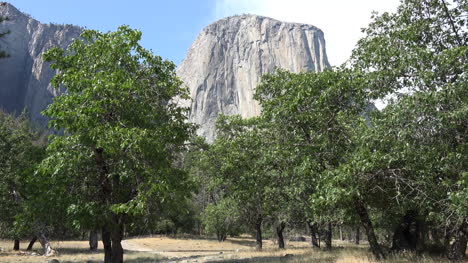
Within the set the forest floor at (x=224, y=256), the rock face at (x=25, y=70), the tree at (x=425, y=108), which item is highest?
the rock face at (x=25, y=70)

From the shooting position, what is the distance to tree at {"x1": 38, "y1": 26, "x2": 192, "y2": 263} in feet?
41.3

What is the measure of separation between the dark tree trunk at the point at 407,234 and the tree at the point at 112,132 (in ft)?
43.0

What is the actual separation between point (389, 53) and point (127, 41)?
33.3 feet

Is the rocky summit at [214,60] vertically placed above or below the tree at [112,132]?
above

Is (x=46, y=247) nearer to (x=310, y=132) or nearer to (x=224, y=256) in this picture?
(x=224, y=256)

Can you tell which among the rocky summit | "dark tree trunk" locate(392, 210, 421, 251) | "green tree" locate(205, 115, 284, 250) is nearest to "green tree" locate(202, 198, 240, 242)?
"green tree" locate(205, 115, 284, 250)

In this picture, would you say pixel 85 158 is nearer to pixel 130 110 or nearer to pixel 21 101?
pixel 130 110

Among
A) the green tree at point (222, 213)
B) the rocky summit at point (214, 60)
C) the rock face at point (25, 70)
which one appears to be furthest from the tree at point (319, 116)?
the rock face at point (25, 70)

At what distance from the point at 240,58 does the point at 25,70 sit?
9863cm

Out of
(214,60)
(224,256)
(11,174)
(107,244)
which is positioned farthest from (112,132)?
(214,60)

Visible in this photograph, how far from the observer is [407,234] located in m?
20.9

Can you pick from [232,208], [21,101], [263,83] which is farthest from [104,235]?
[21,101]

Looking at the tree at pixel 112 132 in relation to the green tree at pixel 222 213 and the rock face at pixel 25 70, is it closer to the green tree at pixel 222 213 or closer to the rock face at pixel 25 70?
the green tree at pixel 222 213

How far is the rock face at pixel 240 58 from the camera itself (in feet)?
550
